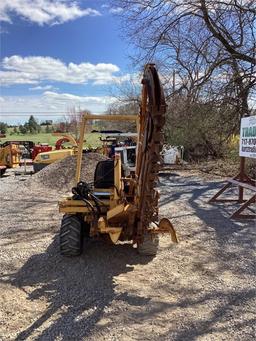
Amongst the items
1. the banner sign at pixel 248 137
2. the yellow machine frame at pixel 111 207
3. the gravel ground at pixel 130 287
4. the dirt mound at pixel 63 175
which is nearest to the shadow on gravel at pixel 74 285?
the gravel ground at pixel 130 287

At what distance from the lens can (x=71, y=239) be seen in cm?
553

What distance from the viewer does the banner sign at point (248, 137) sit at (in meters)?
8.59

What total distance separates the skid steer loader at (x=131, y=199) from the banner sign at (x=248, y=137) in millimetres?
3436

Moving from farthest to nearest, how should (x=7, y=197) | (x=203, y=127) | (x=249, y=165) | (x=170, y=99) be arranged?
(x=170, y=99) < (x=203, y=127) < (x=249, y=165) < (x=7, y=197)

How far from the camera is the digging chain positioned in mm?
4133

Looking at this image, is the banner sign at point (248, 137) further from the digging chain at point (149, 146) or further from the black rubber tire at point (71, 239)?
the black rubber tire at point (71, 239)

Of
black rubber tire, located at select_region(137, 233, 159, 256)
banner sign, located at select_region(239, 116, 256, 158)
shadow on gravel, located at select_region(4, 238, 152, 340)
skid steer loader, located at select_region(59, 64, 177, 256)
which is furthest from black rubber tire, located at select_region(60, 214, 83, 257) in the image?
banner sign, located at select_region(239, 116, 256, 158)

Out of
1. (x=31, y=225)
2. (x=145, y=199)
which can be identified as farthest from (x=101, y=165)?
(x=31, y=225)

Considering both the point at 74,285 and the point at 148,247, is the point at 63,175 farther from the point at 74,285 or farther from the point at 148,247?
the point at 74,285

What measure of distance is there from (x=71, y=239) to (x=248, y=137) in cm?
508

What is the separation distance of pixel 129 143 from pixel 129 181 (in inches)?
509

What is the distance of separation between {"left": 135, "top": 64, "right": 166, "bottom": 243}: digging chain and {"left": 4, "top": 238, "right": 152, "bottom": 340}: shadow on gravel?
2.41 ft

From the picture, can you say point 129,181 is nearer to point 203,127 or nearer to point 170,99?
point 203,127

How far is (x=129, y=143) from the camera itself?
1847 cm
